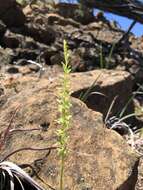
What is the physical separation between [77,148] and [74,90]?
1.29 m

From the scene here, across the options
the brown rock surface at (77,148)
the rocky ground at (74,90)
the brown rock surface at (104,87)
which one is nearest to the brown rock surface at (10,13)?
the rocky ground at (74,90)

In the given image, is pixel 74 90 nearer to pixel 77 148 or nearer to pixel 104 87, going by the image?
pixel 104 87

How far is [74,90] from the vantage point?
151 inches

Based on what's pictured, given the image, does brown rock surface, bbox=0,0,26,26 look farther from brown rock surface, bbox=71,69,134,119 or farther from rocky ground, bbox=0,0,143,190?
brown rock surface, bbox=71,69,134,119

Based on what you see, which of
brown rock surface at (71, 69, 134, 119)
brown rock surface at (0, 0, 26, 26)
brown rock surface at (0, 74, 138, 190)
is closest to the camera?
brown rock surface at (0, 74, 138, 190)

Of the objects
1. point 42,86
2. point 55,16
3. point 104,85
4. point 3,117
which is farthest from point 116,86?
point 55,16

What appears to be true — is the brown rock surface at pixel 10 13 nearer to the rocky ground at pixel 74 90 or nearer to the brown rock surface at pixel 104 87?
the rocky ground at pixel 74 90

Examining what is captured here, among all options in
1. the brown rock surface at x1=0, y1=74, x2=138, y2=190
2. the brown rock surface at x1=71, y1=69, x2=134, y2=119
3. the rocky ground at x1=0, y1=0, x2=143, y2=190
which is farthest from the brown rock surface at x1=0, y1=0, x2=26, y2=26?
the brown rock surface at x1=0, y1=74, x2=138, y2=190

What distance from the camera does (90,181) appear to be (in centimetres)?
241

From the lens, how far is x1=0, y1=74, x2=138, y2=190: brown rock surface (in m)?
2.44

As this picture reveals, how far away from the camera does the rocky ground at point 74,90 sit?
250 centimetres

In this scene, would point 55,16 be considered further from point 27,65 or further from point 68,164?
point 68,164

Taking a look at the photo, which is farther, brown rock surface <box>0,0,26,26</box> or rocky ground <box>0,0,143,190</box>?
brown rock surface <box>0,0,26,26</box>

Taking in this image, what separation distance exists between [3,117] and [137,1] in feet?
11.4
